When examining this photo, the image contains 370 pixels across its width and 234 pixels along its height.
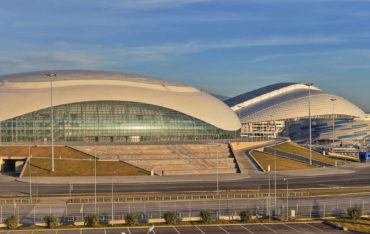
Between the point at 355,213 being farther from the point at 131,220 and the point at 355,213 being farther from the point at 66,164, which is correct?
the point at 66,164

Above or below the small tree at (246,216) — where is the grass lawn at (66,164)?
above

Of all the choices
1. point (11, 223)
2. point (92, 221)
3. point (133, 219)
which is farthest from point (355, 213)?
point (11, 223)

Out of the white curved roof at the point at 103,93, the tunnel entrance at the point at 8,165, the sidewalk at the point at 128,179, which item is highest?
the white curved roof at the point at 103,93

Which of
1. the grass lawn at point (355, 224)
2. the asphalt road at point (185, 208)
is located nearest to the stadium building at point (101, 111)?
the asphalt road at point (185, 208)

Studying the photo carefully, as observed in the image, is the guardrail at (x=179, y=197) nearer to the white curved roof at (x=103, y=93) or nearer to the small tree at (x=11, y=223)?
the small tree at (x=11, y=223)

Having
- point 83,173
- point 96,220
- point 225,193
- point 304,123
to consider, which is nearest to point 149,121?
point 83,173

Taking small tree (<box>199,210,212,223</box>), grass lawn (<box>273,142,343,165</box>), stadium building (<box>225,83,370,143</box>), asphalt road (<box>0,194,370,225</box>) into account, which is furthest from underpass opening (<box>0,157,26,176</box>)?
stadium building (<box>225,83,370,143</box>)
